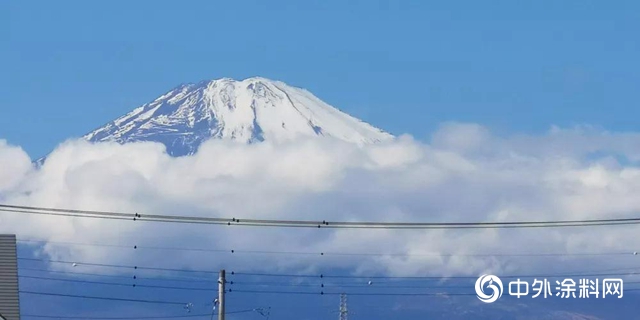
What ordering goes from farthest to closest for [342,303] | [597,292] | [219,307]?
[342,303] → [597,292] → [219,307]

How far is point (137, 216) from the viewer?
63594 millimetres

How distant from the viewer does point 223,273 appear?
7181 centimetres

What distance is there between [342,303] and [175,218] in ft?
186

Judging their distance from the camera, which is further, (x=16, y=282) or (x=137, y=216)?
(x=16, y=282)

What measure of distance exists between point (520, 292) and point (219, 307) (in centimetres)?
4322

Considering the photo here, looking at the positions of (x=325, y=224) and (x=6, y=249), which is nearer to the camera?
(x=325, y=224)

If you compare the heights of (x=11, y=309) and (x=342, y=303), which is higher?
(x=342, y=303)

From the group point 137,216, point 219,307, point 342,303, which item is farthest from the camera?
point 342,303

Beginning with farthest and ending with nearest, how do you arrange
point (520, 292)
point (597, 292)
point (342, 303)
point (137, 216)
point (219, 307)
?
1. point (342, 303)
2. point (520, 292)
3. point (597, 292)
4. point (219, 307)
5. point (137, 216)

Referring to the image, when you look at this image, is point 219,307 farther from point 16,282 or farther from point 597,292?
point 597,292

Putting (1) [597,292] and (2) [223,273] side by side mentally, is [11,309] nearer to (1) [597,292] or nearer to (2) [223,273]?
(2) [223,273]

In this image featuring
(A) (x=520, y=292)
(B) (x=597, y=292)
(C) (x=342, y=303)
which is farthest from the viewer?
(C) (x=342, y=303)

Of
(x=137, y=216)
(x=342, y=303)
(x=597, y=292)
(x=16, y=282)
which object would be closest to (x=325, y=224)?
(x=137, y=216)

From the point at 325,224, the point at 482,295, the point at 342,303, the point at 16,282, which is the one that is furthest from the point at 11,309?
the point at 342,303
